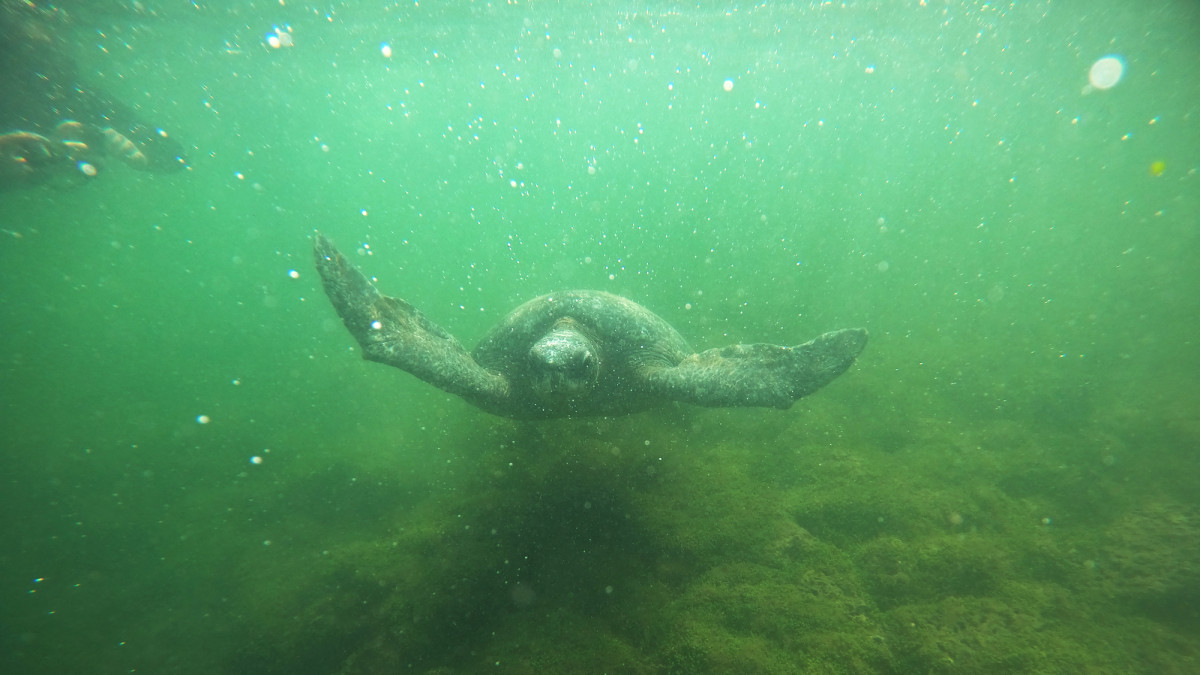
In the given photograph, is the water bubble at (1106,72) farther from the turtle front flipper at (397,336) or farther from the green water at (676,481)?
the turtle front flipper at (397,336)

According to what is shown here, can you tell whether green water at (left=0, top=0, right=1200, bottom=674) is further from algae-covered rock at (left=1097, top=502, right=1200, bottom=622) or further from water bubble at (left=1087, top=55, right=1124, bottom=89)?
water bubble at (left=1087, top=55, right=1124, bottom=89)

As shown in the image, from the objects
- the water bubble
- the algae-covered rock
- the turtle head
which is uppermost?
the water bubble

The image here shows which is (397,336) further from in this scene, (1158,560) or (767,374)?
(1158,560)

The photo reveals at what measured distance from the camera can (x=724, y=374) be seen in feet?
16.3

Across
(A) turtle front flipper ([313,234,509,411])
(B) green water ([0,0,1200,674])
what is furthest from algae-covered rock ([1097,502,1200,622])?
(A) turtle front flipper ([313,234,509,411])

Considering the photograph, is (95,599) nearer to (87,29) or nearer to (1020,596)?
(1020,596)

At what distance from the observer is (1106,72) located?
96.4ft

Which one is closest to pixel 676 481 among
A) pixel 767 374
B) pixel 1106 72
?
pixel 767 374

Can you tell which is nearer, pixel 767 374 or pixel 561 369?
pixel 561 369

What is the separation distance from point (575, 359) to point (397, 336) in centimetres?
224

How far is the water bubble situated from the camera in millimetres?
27078

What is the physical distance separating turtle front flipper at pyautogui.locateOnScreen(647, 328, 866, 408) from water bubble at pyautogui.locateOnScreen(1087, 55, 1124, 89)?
40.6 meters

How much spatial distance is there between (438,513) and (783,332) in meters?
8.50

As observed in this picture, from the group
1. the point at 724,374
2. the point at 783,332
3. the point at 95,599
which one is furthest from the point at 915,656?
the point at 95,599
